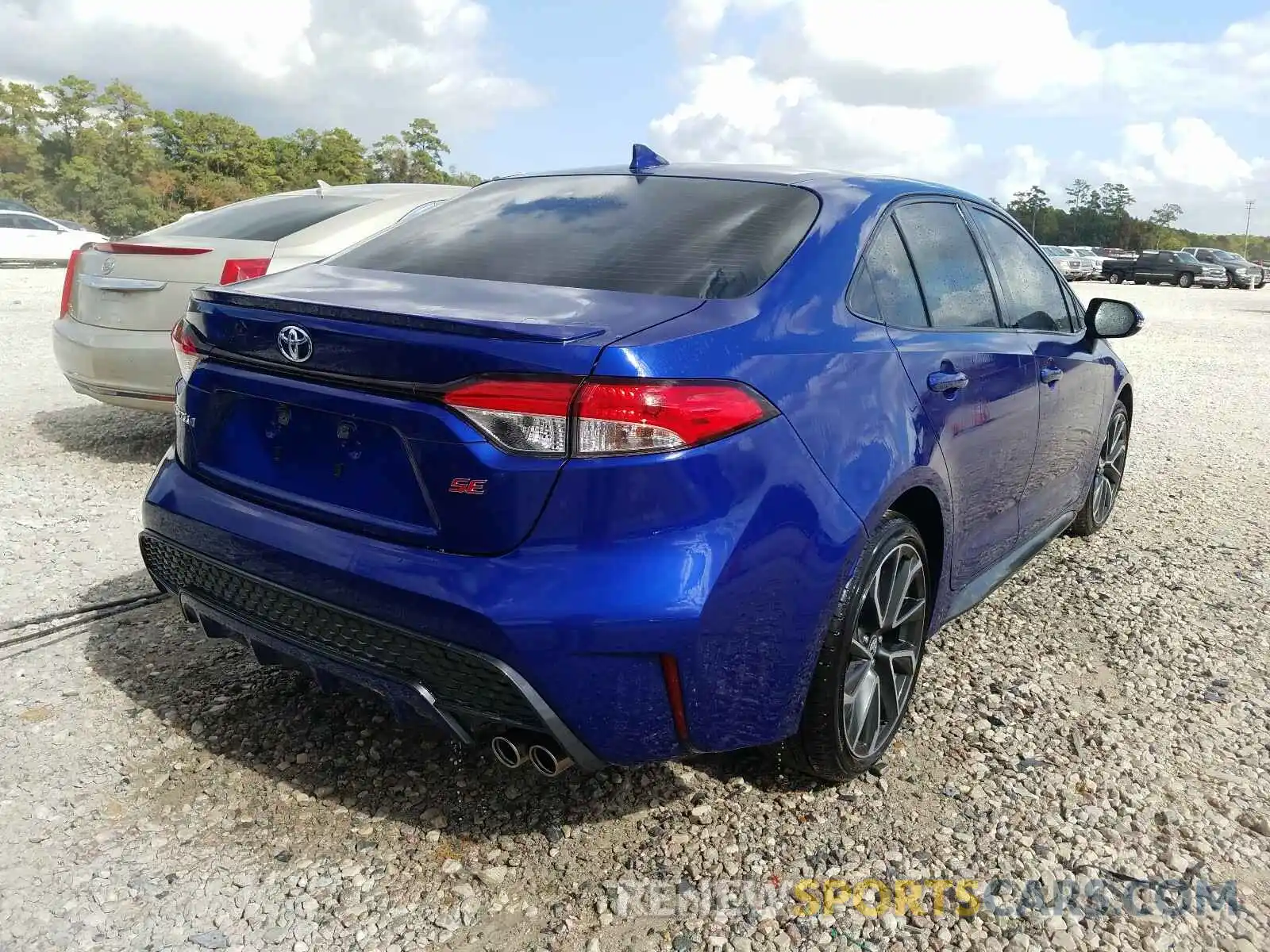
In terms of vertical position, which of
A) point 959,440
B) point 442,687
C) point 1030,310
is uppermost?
point 1030,310

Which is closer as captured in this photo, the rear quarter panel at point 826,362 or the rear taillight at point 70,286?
the rear quarter panel at point 826,362

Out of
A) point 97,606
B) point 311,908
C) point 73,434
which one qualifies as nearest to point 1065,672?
point 311,908

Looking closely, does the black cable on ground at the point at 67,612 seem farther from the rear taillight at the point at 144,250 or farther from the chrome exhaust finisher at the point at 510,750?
the rear taillight at the point at 144,250

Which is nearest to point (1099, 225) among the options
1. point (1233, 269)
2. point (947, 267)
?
point (1233, 269)

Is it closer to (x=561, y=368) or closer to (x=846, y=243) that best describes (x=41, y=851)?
(x=561, y=368)

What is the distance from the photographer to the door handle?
2855 mm

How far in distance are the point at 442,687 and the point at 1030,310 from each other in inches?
109

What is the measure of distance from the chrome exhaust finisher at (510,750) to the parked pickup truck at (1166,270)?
1899 inches

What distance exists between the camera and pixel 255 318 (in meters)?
2.43

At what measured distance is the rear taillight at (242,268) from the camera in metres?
5.45

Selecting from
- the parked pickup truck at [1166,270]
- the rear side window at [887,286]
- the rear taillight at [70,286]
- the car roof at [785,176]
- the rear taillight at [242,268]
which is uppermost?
the car roof at [785,176]

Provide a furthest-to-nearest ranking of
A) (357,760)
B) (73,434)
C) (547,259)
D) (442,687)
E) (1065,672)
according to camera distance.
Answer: (73,434) → (1065,672) → (357,760) → (547,259) → (442,687)

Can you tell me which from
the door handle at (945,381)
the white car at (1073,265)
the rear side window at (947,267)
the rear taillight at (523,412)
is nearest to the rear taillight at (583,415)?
the rear taillight at (523,412)

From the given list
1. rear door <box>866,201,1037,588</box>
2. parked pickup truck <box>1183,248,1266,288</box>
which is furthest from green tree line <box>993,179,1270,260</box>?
rear door <box>866,201,1037,588</box>
